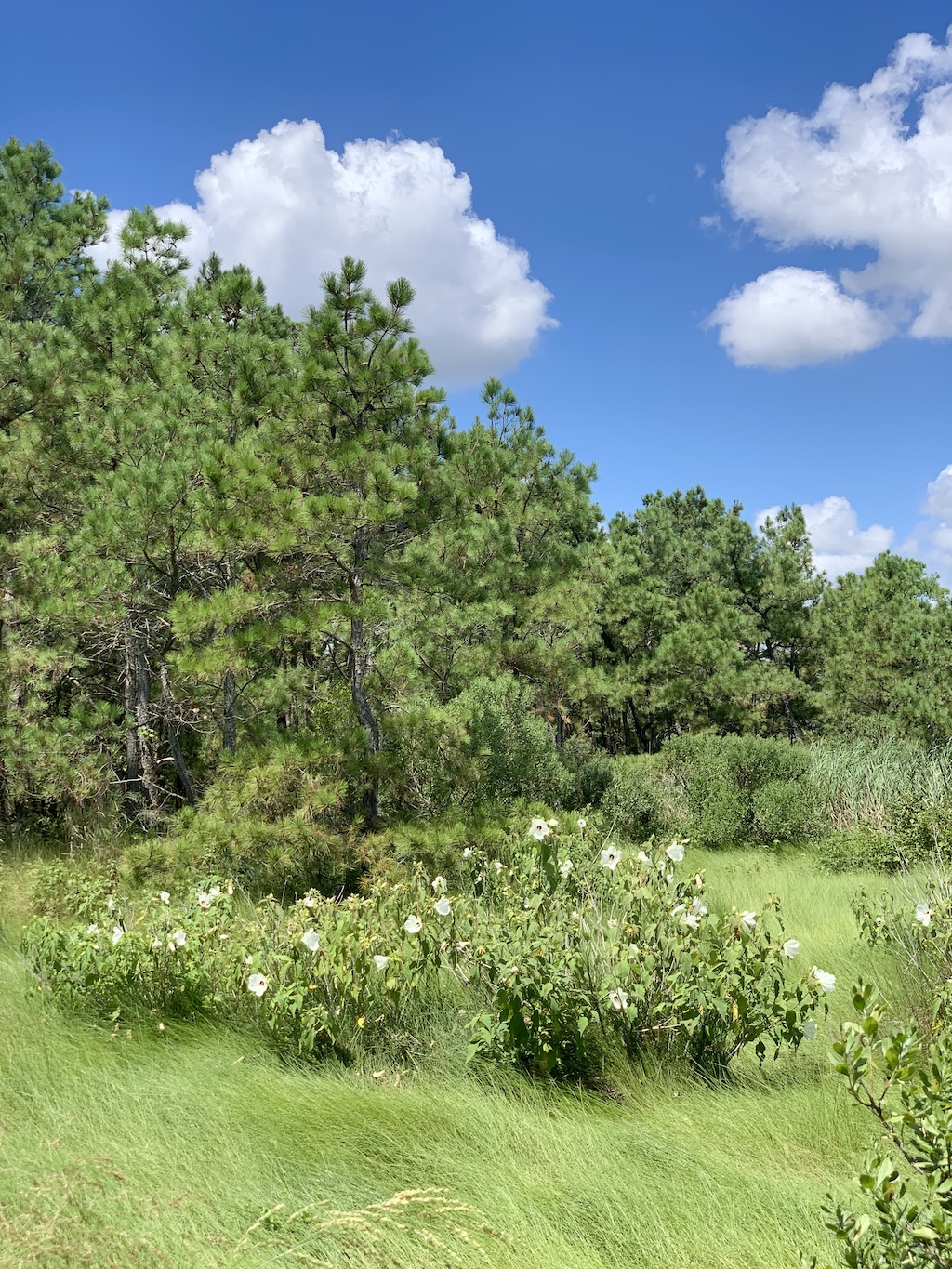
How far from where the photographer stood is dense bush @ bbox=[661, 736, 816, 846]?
33.7ft

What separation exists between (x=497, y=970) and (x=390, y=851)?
3.30 metres

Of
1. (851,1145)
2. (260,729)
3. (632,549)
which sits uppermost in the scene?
(632,549)

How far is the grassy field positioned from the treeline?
3091 mm

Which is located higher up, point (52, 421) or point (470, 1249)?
point (52, 421)

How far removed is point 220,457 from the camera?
6883mm

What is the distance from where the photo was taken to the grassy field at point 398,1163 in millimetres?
2303

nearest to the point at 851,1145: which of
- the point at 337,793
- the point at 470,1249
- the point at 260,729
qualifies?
the point at 470,1249

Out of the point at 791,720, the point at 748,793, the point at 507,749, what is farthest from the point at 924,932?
the point at 791,720

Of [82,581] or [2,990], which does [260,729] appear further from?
[2,990]

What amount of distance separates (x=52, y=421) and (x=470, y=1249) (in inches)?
374

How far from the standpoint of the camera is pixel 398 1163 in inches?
108

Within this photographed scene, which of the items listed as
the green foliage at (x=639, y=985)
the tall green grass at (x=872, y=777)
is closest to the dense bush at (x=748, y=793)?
the tall green grass at (x=872, y=777)

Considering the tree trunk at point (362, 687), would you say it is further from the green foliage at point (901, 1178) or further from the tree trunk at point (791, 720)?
the tree trunk at point (791, 720)

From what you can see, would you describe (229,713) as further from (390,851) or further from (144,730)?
(390,851)
